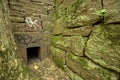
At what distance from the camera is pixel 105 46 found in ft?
6.41

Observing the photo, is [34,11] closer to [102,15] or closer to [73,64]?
[73,64]

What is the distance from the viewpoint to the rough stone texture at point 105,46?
1.76 m

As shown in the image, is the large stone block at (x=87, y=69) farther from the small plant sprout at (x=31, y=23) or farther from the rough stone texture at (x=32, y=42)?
the small plant sprout at (x=31, y=23)

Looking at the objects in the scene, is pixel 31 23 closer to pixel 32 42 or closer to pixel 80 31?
pixel 32 42

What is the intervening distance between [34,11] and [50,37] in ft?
4.09

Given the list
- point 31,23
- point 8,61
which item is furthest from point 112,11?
point 31,23

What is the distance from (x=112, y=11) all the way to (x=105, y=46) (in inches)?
25.7

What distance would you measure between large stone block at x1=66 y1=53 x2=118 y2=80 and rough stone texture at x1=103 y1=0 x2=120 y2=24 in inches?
37.1

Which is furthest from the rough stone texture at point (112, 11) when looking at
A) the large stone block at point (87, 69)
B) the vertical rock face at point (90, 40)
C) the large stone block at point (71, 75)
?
the large stone block at point (71, 75)

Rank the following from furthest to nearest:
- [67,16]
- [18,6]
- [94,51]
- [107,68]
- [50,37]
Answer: [50,37] → [18,6] → [67,16] → [94,51] → [107,68]

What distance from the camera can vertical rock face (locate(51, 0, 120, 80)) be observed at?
1830 mm

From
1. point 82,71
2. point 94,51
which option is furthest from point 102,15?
point 82,71

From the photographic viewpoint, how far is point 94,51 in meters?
2.17

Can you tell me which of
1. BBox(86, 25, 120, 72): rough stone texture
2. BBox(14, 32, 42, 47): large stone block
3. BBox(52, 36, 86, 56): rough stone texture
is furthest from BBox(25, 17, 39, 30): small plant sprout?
BBox(86, 25, 120, 72): rough stone texture
